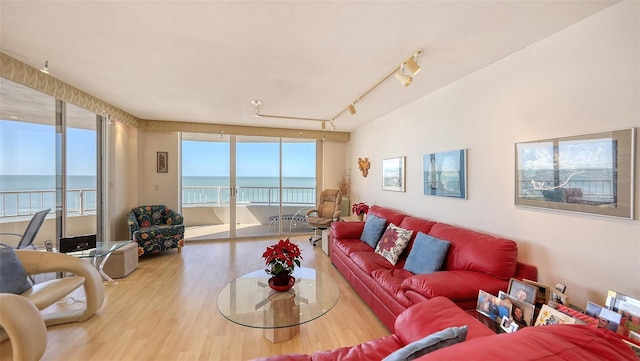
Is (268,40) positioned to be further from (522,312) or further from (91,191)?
(91,191)

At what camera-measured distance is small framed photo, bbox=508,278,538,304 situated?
61.1 inches

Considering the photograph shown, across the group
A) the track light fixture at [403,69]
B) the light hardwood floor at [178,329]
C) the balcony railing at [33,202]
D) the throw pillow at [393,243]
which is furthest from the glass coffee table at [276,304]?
the balcony railing at [33,202]

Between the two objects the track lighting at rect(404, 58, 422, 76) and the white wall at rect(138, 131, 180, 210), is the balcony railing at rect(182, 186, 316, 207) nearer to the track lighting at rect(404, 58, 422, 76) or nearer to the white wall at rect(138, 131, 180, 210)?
the white wall at rect(138, 131, 180, 210)

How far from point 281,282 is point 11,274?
2.20 meters

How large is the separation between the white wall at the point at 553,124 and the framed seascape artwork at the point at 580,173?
55 millimetres

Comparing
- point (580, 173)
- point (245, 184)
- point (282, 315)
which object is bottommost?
point (282, 315)

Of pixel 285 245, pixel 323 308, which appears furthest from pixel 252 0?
pixel 323 308

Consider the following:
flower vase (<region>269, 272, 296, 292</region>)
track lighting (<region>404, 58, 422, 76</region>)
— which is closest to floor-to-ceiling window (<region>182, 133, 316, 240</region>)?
flower vase (<region>269, 272, 296, 292</region>)

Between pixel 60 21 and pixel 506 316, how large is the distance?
363 cm

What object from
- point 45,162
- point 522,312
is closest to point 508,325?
point 522,312

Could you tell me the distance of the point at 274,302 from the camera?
192 cm

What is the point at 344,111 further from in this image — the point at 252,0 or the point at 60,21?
the point at 60,21

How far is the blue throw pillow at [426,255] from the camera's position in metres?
2.20

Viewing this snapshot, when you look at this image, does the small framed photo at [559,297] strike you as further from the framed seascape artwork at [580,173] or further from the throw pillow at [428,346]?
the throw pillow at [428,346]
